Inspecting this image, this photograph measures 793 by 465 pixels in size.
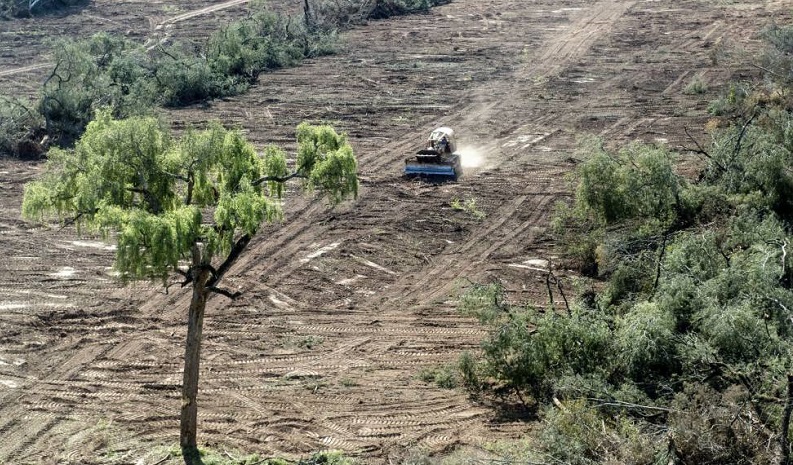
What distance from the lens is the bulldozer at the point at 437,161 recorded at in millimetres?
29062

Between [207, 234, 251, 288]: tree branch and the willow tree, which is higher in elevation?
the willow tree

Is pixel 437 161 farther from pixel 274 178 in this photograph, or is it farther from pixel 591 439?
pixel 591 439

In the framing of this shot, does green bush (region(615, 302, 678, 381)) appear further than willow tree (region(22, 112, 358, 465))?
Yes

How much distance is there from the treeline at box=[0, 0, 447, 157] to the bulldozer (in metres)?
8.17

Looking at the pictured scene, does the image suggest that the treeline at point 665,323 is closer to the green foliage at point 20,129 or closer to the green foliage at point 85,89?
the green foliage at point 85,89

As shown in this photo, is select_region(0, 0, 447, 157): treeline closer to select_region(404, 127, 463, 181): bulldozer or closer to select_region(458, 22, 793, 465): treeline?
select_region(404, 127, 463, 181): bulldozer

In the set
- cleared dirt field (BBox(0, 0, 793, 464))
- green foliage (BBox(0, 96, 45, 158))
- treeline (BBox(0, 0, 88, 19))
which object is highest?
treeline (BBox(0, 0, 88, 19))

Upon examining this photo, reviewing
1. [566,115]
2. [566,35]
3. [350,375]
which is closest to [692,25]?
[566,35]

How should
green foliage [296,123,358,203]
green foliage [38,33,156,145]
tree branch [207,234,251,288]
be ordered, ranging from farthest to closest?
green foliage [38,33,156,145] → green foliage [296,123,358,203] → tree branch [207,234,251,288]

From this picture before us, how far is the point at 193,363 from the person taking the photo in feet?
50.5

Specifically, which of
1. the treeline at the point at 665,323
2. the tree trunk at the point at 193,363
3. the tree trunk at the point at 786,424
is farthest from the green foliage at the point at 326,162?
the tree trunk at the point at 786,424

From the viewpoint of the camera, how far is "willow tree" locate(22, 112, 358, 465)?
46.1ft

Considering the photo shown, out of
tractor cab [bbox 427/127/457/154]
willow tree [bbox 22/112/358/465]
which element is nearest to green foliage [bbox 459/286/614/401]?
willow tree [bbox 22/112/358/465]

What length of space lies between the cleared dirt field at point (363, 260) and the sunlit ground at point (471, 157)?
0.28 feet
